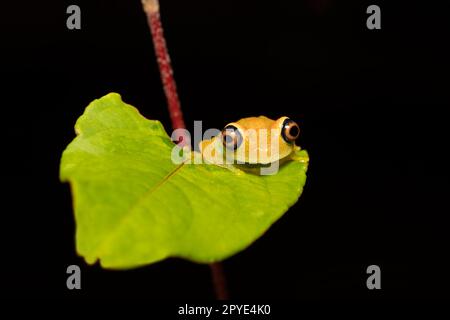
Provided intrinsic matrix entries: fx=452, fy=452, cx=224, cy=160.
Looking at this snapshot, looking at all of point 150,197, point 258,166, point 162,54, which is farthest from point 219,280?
point 162,54

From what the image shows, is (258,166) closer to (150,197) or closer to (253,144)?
(253,144)

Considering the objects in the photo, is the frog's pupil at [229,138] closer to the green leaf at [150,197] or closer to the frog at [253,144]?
the frog at [253,144]

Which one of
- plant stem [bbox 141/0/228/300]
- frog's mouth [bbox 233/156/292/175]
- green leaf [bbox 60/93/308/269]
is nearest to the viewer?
green leaf [bbox 60/93/308/269]

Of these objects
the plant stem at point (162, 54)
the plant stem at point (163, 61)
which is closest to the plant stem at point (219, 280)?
the plant stem at point (163, 61)

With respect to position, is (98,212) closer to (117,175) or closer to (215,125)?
(117,175)

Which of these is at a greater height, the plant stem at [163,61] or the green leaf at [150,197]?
the plant stem at [163,61]

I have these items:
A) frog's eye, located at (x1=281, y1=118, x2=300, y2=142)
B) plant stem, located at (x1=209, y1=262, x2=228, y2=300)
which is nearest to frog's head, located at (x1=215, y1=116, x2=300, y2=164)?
frog's eye, located at (x1=281, y1=118, x2=300, y2=142)

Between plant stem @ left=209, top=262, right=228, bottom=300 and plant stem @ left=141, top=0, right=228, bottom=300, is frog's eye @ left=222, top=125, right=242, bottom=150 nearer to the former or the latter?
plant stem @ left=141, top=0, right=228, bottom=300

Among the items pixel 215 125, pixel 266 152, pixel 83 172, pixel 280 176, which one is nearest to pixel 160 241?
pixel 83 172
